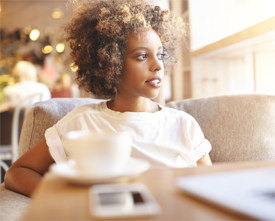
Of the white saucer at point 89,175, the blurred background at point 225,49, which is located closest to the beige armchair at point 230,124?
the blurred background at point 225,49

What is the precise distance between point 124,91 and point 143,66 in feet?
0.48

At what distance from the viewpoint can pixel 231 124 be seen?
4.08 ft

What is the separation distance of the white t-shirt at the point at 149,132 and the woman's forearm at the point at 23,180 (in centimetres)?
9

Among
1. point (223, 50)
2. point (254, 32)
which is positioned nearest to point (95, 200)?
point (254, 32)

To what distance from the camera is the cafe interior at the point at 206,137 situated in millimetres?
344

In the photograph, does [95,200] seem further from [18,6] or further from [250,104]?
[18,6]

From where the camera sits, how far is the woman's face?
1043 mm

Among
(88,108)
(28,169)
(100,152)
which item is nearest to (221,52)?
(88,108)

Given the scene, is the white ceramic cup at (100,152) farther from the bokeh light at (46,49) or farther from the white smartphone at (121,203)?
the bokeh light at (46,49)

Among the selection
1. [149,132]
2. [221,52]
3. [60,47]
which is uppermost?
[60,47]

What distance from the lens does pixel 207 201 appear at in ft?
1.18

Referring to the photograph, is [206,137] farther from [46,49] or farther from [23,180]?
[46,49]

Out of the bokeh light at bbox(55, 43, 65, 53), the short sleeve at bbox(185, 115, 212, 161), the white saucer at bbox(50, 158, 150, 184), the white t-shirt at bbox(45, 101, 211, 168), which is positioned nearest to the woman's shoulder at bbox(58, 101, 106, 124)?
the white t-shirt at bbox(45, 101, 211, 168)

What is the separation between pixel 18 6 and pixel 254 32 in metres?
6.58
